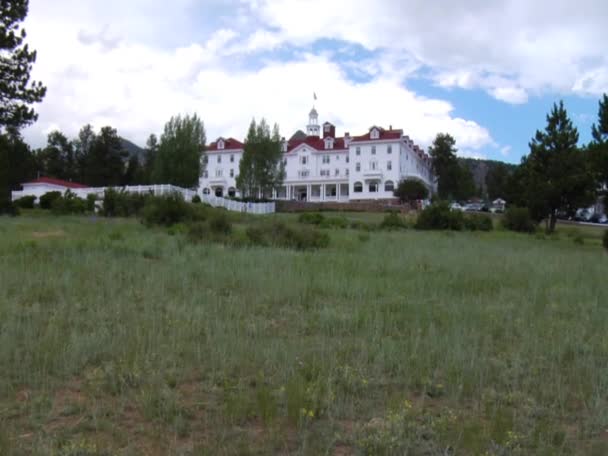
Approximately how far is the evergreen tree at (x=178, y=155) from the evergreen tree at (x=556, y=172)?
3002 centimetres

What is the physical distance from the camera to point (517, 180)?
131ft

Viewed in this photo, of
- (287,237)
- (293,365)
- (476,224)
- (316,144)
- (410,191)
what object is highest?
(316,144)

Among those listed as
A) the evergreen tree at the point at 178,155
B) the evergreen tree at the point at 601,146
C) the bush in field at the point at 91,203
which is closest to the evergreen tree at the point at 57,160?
the evergreen tree at the point at 178,155

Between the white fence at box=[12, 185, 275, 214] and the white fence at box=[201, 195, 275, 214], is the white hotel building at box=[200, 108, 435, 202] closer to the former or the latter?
the white fence at box=[201, 195, 275, 214]

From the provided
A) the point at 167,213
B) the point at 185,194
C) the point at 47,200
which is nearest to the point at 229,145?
the point at 185,194

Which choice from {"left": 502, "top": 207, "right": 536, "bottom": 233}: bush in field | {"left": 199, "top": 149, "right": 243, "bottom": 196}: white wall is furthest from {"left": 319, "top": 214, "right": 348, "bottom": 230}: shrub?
{"left": 199, "top": 149, "right": 243, "bottom": 196}: white wall

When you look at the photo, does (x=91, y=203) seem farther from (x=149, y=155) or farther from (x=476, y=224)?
(x=149, y=155)

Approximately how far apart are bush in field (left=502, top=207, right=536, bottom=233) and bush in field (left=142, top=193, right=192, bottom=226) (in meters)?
24.9

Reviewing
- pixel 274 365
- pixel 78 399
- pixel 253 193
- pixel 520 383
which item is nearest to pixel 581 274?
pixel 520 383

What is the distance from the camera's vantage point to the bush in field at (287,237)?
58.9 ft

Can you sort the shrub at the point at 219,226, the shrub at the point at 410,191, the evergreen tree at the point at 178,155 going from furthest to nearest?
1. the shrub at the point at 410,191
2. the evergreen tree at the point at 178,155
3. the shrub at the point at 219,226

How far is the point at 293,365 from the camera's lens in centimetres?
532

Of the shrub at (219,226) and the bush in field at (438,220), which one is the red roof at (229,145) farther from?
the shrub at (219,226)

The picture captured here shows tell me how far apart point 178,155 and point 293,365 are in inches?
1911
